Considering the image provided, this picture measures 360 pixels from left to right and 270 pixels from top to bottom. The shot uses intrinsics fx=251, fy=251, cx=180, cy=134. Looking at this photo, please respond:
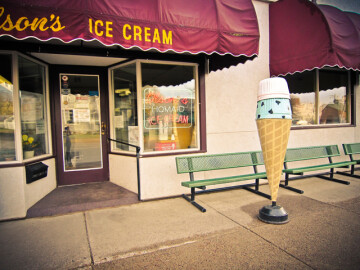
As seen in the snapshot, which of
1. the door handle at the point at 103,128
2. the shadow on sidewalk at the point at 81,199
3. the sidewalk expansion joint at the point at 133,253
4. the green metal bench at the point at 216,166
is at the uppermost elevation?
the door handle at the point at 103,128

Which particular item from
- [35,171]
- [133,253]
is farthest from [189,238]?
[35,171]

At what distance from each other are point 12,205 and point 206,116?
3770 mm

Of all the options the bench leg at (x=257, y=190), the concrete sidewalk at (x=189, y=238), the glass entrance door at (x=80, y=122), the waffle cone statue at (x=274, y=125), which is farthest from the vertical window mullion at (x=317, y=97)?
the glass entrance door at (x=80, y=122)

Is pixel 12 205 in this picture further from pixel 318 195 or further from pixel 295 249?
pixel 318 195

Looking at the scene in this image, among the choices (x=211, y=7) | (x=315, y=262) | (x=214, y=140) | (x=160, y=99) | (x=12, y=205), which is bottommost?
(x=315, y=262)

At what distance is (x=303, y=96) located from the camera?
6.64 metres

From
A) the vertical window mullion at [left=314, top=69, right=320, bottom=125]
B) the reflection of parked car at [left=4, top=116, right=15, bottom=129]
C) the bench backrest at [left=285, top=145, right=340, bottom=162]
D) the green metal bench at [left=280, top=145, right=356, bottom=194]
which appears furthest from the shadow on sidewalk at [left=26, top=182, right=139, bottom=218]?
the vertical window mullion at [left=314, top=69, right=320, bottom=125]

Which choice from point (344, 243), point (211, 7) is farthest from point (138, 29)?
point (344, 243)

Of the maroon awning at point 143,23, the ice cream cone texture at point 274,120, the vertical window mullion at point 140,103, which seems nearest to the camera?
the maroon awning at point 143,23

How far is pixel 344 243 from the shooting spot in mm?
3049

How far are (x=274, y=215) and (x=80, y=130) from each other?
4169 mm

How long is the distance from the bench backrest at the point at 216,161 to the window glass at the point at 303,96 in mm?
2034

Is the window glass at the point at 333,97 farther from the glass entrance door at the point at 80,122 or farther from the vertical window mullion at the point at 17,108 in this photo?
the vertical window mullion at the point at 17,108

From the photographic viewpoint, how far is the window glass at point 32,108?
4.36 m
